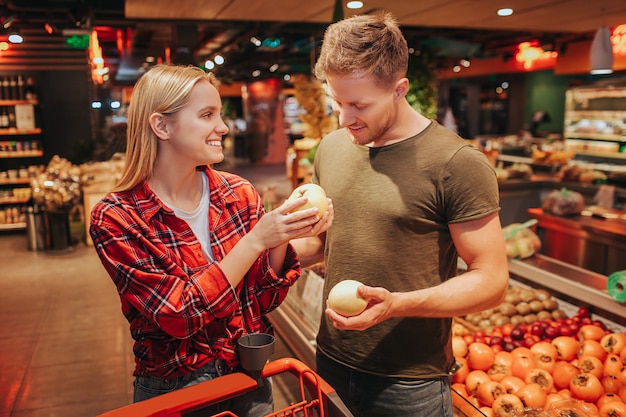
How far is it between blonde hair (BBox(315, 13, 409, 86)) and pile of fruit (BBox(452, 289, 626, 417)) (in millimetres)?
1406

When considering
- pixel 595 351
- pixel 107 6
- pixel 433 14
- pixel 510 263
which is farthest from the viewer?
pixel 107 6

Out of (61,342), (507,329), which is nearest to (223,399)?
(507,329)

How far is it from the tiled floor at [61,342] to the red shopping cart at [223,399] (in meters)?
2.64

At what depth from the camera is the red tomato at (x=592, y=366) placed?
2705 mm

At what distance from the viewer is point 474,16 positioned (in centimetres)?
725

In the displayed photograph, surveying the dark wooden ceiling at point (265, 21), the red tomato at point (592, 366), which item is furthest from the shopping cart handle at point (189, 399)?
the dark wooden ceiling at point (265, 21)

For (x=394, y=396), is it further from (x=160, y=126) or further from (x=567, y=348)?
(x=567, y=348)

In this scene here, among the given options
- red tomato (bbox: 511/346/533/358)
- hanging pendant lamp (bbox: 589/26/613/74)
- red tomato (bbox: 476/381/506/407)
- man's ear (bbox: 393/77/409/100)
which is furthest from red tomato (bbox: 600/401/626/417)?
hanging pendant lamp (bbox: 589/26/613/74)

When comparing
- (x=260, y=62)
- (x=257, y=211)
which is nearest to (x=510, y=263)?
(x=257, y=211)

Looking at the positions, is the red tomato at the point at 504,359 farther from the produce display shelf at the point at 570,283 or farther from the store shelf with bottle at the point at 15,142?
the store shelf with bottle at the point at 15,142

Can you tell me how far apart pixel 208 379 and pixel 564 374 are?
1908mm

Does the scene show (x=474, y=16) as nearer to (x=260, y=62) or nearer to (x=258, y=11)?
(x=258, y=11)

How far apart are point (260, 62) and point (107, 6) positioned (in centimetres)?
851

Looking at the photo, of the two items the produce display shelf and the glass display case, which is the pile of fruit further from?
the glass display case
